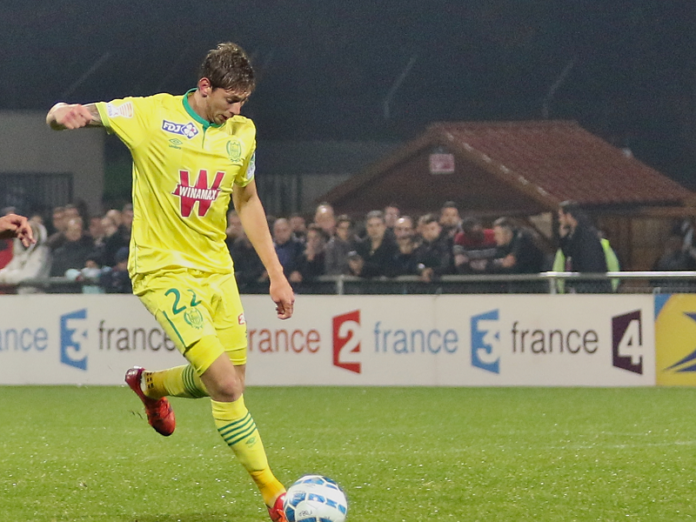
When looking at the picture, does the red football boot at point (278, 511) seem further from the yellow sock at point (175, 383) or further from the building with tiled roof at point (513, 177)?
the building with tiled roof at point (513, 177)

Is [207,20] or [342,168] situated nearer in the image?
[342,168]

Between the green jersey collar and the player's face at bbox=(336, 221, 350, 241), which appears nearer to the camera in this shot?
the green jersey collar

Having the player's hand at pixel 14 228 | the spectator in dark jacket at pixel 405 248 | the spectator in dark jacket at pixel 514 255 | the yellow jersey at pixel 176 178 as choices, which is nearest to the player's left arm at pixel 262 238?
the yellow jersey at pixel 176 178

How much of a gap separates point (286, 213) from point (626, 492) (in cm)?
1029

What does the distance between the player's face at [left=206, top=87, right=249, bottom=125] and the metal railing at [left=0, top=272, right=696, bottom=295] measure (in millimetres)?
7402

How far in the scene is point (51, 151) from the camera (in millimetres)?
16188

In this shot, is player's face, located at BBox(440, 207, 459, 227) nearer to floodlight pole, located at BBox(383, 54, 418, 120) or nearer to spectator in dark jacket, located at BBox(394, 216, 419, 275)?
spectator in dark jacket, located at BBox(394, 216, 419, 275)

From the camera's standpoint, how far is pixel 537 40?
16.8 m

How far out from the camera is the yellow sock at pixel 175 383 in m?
5.63

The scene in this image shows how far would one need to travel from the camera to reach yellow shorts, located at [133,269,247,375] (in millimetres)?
4906

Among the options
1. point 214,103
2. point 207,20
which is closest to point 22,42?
point 207,20

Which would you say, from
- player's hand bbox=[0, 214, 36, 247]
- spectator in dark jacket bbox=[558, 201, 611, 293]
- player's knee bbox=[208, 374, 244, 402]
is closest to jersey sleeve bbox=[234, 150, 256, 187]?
player's knee bbox=[208, 374, 244, 402]

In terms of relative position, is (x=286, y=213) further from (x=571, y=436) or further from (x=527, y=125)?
(x=571, y=436)

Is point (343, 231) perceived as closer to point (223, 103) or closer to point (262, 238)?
point (262, 238)
